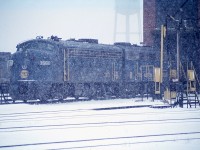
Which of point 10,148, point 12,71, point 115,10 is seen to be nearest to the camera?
point 10,148

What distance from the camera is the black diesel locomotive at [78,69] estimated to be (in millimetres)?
14000

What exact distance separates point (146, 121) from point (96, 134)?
2.24m

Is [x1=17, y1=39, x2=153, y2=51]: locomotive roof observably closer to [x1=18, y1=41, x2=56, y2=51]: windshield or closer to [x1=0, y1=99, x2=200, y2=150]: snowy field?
[x1=18, y1=41, x2=56, y2=51]: windshield

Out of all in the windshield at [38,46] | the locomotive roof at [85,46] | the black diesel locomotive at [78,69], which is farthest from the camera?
the locomotive roof at [85,46]

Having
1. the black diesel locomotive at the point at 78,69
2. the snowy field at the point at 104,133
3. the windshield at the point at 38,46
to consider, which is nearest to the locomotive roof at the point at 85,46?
the black diesel locomotive at the point at 78,69

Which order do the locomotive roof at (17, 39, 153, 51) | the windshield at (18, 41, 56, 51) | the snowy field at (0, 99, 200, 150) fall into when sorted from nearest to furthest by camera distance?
the snowy field at (0, 99, 200, 150) → the windshield at (18, 41, 56, 51) → the locomotive roof at (17, 39, 153, 51)

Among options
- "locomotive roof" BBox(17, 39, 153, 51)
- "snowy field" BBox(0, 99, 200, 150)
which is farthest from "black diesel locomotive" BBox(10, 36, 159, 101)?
"snowy field" BBox(0, 99, 200, 150)

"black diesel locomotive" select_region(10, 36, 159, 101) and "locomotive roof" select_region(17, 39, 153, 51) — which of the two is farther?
"locomotive roof" select_region(17, 39, 153, 51)

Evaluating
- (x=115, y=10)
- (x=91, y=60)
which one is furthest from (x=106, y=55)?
(x=115, y=10)

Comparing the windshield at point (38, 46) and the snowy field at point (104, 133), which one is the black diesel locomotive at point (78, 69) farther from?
the snowy field at point (104, 133)

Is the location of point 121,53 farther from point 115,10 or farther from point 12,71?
point 115,10

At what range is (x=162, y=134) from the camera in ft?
20.6

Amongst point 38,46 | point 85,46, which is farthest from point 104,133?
point 85,46

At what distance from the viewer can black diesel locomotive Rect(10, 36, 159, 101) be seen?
45.9 feet
